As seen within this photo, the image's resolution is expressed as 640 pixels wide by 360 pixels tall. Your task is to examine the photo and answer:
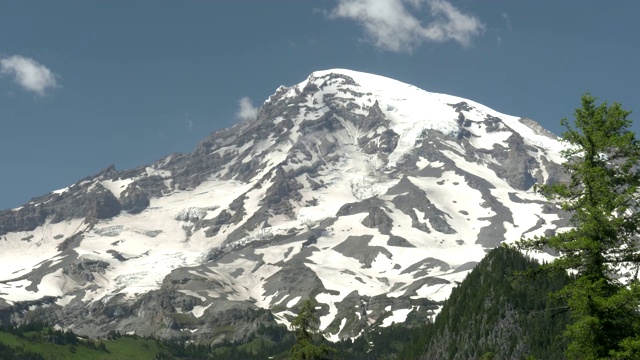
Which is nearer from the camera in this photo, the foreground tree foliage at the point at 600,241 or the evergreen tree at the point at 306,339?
the foreground tree foliage at the point at 600,241

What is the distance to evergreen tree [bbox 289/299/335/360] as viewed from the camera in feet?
173

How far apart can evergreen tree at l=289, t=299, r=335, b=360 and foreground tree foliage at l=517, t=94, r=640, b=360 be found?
22.3 metres

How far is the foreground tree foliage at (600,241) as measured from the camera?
98.3 feet

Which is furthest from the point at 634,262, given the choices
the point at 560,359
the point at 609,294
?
the point at 560,359

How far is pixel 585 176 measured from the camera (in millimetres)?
32625

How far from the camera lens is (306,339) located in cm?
5409

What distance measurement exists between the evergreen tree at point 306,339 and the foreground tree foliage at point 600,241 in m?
22.3

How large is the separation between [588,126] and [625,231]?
4799 millimetres

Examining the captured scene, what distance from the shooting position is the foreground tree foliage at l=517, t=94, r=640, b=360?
2997cm

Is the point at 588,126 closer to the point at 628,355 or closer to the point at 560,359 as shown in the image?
the point at 628,355

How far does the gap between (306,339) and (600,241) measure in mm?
26598

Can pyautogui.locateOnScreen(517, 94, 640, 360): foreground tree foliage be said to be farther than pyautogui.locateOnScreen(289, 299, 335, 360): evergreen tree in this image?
No

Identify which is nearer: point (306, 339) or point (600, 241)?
point (600, 241)

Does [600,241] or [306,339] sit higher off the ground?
[600,241]
